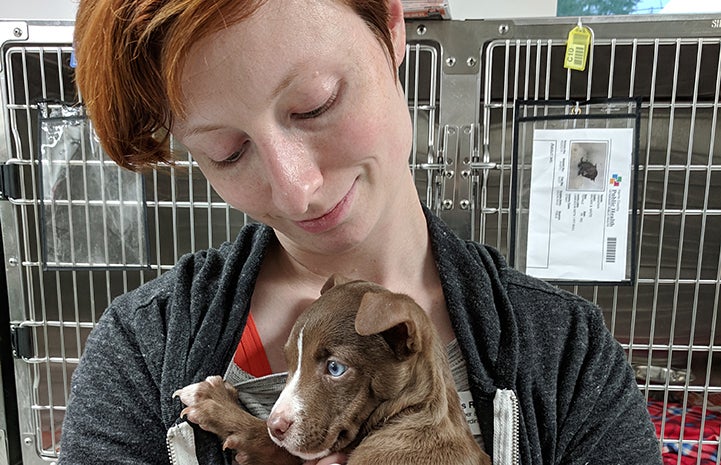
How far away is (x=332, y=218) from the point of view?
0.77m

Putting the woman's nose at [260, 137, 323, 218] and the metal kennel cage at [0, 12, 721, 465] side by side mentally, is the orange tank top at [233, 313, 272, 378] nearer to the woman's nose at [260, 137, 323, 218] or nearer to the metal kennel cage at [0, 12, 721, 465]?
the woman's nose at [260, 137, 323, 218]

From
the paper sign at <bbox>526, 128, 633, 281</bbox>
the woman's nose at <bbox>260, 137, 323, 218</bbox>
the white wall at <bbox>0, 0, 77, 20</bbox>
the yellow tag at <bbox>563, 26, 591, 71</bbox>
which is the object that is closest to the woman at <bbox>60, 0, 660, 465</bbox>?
the woman's nose at <bbox>260, 137, 323, 218</bbox>

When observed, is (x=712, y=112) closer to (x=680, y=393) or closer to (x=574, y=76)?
(x=574, y=76)

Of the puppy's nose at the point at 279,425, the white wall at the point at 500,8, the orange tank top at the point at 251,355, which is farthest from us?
the white wall at the point at 500,8

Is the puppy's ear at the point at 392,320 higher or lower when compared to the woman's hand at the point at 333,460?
higher

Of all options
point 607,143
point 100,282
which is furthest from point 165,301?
point 607,143

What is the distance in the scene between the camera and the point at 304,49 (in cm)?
66

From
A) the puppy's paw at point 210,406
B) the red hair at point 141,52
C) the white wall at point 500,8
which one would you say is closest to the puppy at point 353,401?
the puppy's paw at point 210,406

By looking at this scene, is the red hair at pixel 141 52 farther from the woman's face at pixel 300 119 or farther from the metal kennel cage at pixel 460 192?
the metal kennel cage at pixel 460 192

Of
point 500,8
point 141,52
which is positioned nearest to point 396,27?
point 141,52

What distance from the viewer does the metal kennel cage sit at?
1292mm

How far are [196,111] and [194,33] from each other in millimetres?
100

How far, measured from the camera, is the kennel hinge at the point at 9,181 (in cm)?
142

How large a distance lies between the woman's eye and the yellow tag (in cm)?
79
